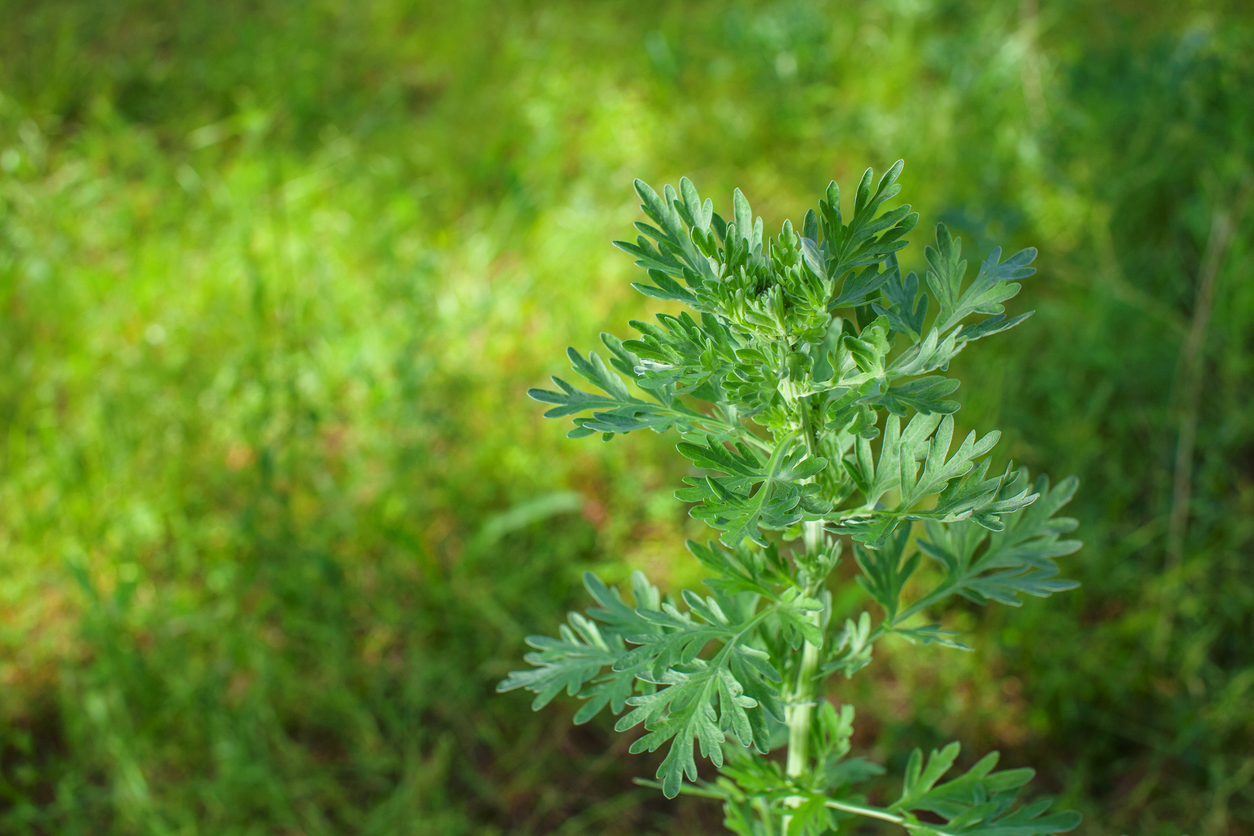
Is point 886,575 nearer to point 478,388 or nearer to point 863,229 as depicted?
point 863,229

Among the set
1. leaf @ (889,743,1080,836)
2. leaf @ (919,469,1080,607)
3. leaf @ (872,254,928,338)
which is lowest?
leaf @ (889,743,1080,836)

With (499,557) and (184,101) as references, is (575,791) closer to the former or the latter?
(499,557)

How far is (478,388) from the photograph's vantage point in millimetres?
2805

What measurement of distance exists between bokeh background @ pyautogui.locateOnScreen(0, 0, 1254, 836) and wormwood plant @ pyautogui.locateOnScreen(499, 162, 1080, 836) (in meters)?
1.09

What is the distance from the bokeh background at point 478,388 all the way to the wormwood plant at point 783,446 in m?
1.09

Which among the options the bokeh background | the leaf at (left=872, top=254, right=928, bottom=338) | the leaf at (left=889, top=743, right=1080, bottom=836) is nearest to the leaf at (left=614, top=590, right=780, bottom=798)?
the leaf at (left=889, top=743, right=1080, bottom=836)

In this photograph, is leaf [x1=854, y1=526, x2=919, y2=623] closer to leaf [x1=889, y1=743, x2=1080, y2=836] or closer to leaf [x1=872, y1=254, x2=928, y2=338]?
leaf [x1=889, y1=743, x2=1080, y2=836]

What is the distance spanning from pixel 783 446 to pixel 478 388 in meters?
1.95

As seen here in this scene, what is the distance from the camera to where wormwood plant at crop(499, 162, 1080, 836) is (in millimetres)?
905

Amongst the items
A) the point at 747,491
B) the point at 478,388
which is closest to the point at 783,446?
the point at 747,491

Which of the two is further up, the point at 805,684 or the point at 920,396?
the point at 920,396

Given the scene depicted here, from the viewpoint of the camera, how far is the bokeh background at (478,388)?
81.9 inches

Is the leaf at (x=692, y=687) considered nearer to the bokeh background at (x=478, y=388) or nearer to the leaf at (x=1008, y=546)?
the leaf at (x=1008, y=546)

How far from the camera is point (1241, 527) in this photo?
2.25 m
